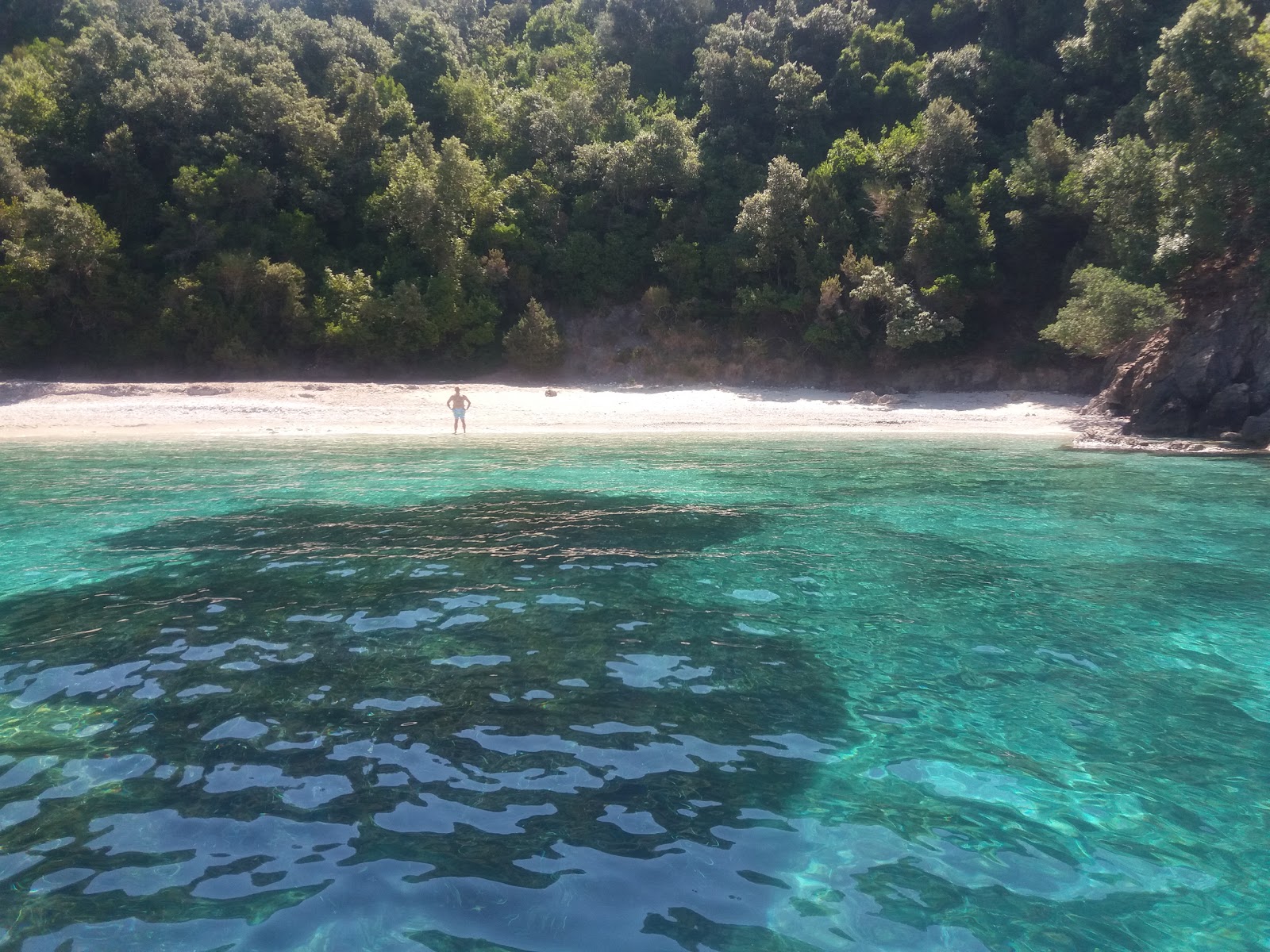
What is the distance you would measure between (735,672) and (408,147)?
35.1 m

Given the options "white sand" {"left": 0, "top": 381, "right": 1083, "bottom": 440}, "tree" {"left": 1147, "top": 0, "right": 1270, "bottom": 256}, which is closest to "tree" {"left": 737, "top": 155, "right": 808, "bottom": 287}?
"white sand" {"left": 0, "top": 381, "right": 1083, "bottom": 440}

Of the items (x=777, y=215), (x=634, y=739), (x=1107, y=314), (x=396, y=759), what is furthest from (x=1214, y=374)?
(x=396, y=759)

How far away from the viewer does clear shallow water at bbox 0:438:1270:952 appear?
394 cm

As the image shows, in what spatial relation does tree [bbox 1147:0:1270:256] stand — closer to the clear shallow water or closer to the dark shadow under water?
the clear shallow water

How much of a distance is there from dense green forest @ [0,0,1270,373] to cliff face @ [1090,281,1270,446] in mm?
2758

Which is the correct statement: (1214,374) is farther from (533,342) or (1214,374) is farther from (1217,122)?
(533,342)

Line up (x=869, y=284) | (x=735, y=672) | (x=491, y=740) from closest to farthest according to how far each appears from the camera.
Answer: (x=491, y=740) → (x=735, y=672) → (x=869, y=284)

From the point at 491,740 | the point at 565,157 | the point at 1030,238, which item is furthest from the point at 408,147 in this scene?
the point at 491,740

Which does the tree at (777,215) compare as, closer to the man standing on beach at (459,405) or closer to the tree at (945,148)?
the tree at (945,148)

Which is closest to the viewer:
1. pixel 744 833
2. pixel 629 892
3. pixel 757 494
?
pixel 629 892

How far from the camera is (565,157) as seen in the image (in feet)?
124

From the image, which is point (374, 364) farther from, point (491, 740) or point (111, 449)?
point (491, 740)

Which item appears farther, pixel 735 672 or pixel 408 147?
pixel 408 147

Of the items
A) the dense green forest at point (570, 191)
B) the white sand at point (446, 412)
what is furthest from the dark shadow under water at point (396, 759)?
the dense green forest at point (570, 191)
